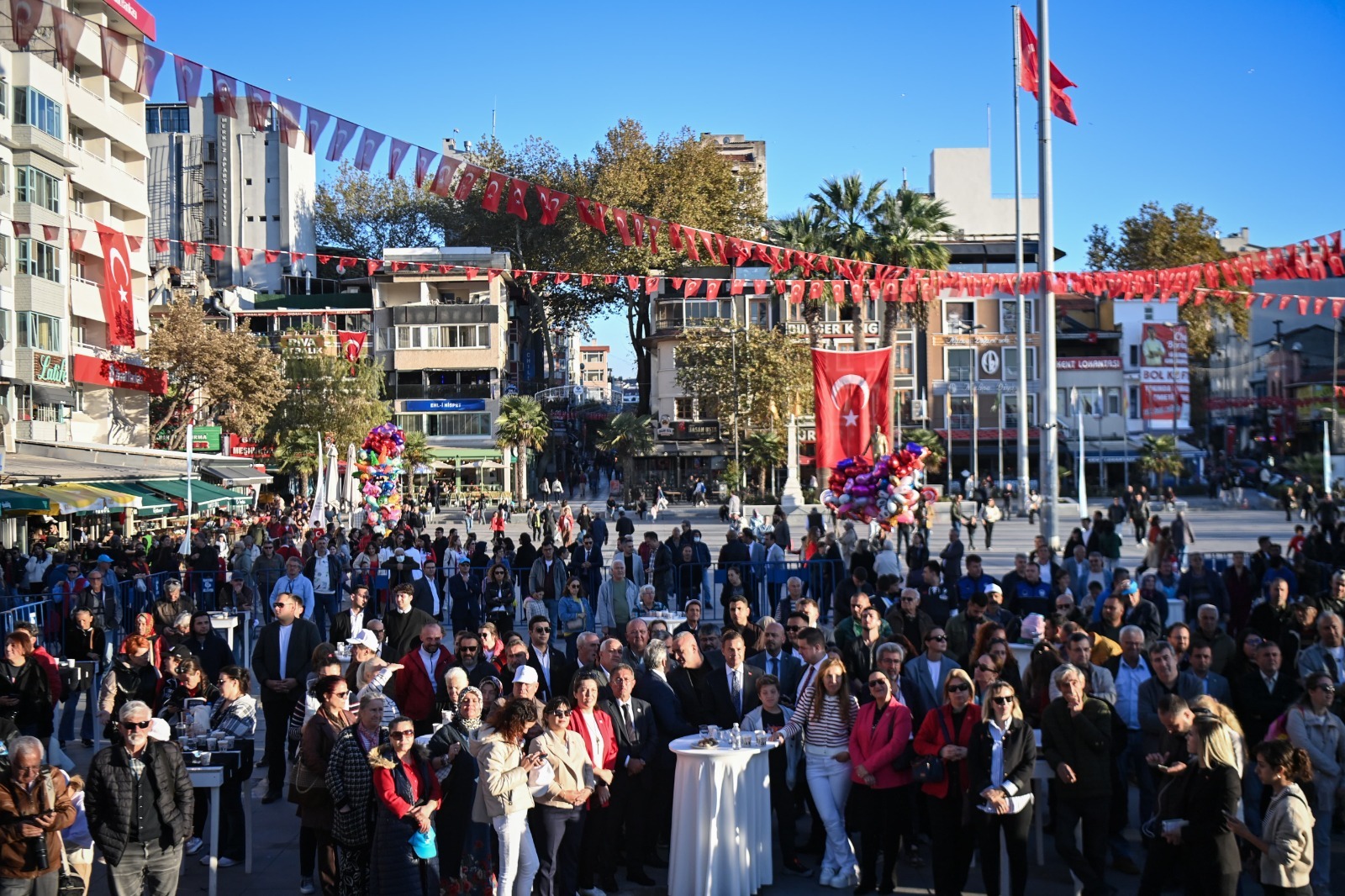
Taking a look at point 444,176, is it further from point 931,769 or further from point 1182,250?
point 1182,250

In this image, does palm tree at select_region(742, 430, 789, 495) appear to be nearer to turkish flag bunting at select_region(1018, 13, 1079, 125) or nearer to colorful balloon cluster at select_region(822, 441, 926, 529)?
colorful balloon cluster at select_region(822, 441, 926, 529)

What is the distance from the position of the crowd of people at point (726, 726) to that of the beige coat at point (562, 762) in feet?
0.05

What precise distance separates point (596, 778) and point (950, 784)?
81.5 inches

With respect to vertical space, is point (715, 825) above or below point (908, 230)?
below

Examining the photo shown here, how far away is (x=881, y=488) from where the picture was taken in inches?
754

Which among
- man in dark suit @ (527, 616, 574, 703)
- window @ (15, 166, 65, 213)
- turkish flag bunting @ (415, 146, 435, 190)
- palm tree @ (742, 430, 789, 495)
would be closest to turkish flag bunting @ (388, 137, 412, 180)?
turkish flag bunting @ (415, 146, 435, 190)

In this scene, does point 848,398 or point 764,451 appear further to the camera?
point 764,451

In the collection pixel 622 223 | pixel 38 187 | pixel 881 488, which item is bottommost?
pixel 881 488

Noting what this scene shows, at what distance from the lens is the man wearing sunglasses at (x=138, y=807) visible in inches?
258

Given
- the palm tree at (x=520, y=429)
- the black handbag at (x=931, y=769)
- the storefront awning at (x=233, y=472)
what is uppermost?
the palm tree at (x=520, y=429)

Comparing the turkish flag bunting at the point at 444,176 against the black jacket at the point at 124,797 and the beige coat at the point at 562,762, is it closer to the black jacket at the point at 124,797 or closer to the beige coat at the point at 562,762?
the beige coat at the point at 562,762

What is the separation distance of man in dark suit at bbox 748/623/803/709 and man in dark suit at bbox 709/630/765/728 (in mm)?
517

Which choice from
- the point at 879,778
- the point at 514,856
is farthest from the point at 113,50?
the point at 879,778

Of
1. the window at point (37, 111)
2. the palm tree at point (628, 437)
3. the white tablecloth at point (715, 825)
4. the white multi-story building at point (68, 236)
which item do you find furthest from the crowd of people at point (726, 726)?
the palm tree at point (628, 437)
